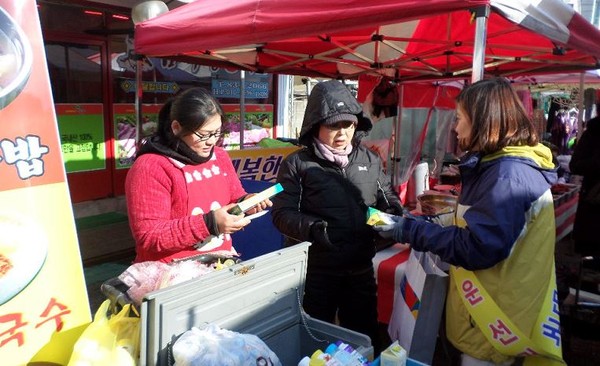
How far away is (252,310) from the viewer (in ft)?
5.14

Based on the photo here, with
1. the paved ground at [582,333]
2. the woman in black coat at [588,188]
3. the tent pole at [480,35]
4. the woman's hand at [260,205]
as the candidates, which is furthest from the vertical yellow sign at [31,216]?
the woman in black coat at [588,188]

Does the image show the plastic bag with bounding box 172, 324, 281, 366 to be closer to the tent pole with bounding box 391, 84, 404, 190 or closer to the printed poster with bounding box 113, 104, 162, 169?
the tent pole with bounding box 391, 84, 404, 190

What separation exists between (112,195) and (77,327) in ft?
16.7

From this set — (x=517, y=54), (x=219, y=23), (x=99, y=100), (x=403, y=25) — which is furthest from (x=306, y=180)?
(x=99, y=100)

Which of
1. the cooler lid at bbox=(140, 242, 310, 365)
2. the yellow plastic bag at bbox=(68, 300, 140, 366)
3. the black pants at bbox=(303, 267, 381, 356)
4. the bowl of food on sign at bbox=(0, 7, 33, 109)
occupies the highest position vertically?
the bowl of food on sign at bbox=(0, 7, 33, 109)

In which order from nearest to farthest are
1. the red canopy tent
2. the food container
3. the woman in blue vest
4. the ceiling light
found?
the woman in blue vest < the red canopy tent < the food container < the ceiling light

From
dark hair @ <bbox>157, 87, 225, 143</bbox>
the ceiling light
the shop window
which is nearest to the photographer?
dark hair @ <bbox>157, 87, 225, 143</bbox>

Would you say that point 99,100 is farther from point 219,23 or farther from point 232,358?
point 232,358

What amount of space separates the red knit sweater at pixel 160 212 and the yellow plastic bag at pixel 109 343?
392mm

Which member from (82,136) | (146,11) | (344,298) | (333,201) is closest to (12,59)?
(333,201)

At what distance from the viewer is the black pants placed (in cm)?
247

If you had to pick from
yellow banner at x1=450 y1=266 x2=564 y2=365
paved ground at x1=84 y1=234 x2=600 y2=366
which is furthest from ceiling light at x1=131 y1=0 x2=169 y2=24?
yellow banner at x1=450 y1=266 x2=564 y2=365

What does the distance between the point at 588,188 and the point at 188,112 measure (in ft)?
12.7

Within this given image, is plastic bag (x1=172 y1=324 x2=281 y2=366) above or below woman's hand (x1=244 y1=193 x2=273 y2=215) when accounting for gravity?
below
